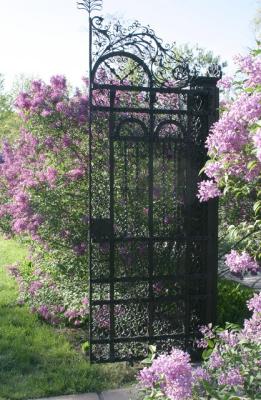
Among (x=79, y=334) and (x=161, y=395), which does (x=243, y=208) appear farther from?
(x=161, y=395)

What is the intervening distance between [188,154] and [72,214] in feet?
4.43

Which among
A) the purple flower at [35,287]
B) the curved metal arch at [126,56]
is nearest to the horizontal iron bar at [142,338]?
the purple flower at [35,287]

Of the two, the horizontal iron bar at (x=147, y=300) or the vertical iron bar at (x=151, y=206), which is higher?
the vertical iron bar at (x=151, y=206)

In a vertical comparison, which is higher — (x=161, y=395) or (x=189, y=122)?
(x=189, y=122)

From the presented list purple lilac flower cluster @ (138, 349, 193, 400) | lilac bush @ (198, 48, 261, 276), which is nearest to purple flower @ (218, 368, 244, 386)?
purple lilac flower cluster @ (138, 349, 193, 400)

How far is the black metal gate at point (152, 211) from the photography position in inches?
166

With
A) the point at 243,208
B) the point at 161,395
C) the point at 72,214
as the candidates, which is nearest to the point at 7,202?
→ the point at 72,214

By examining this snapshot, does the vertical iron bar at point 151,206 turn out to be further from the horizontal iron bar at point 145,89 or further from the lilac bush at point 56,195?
the lilac bush at point 56,195

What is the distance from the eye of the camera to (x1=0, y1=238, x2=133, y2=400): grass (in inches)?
153

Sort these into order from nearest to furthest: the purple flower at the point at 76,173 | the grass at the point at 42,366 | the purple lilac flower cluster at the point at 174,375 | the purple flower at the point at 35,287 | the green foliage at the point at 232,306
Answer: the purple lilac flower cluster at the point at 174,375 → the grass at the point at 42,366 → the purple flower at the point at 76,173 → the green foliage at the point at 232,306 → the purple flower at the point at 35,287

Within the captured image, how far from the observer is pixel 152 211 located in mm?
4262

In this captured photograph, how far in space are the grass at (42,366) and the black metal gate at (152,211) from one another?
0.21 metres

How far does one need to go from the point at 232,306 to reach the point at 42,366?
2.06m

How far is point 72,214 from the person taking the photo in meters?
4.98
